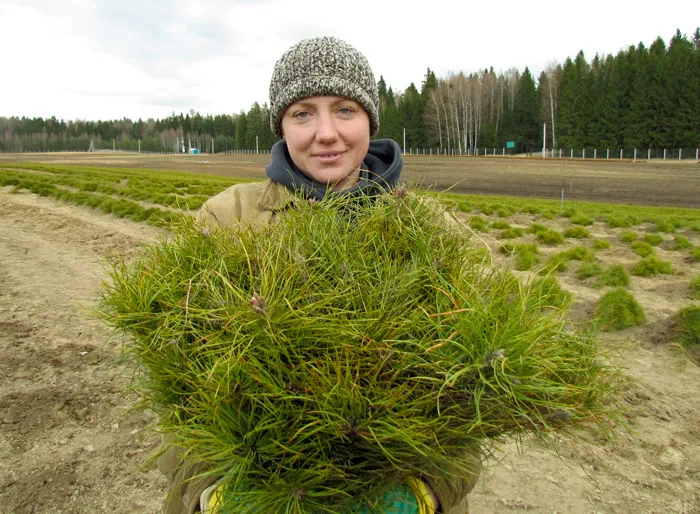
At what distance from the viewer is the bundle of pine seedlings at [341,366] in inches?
47.3

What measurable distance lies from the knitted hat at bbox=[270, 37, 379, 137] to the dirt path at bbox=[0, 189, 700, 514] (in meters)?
1.11

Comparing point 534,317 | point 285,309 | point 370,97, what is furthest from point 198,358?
point 370,97

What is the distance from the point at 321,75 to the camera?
2.62 metres

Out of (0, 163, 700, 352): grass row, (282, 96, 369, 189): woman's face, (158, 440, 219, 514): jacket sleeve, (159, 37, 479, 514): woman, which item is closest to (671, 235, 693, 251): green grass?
(0, 163, 700, 352): grass row

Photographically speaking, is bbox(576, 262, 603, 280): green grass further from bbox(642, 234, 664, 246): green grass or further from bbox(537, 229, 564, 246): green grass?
bbox(642, 234, 664, 246): green grass

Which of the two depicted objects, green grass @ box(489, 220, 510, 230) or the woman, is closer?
the woman

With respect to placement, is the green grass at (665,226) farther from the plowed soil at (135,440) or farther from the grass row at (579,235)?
the plowed soil at (135,440)

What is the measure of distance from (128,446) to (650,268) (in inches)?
301

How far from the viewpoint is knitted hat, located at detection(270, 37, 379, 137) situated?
2.59 meters

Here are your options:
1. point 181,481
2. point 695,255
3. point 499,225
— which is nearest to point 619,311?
point 695,255

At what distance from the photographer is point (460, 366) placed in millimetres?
1196

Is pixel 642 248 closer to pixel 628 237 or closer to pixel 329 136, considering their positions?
pixel 628 237

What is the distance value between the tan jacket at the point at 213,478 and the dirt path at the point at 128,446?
45cm

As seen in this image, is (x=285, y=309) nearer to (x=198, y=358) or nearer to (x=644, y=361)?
(x=198, y=358)
